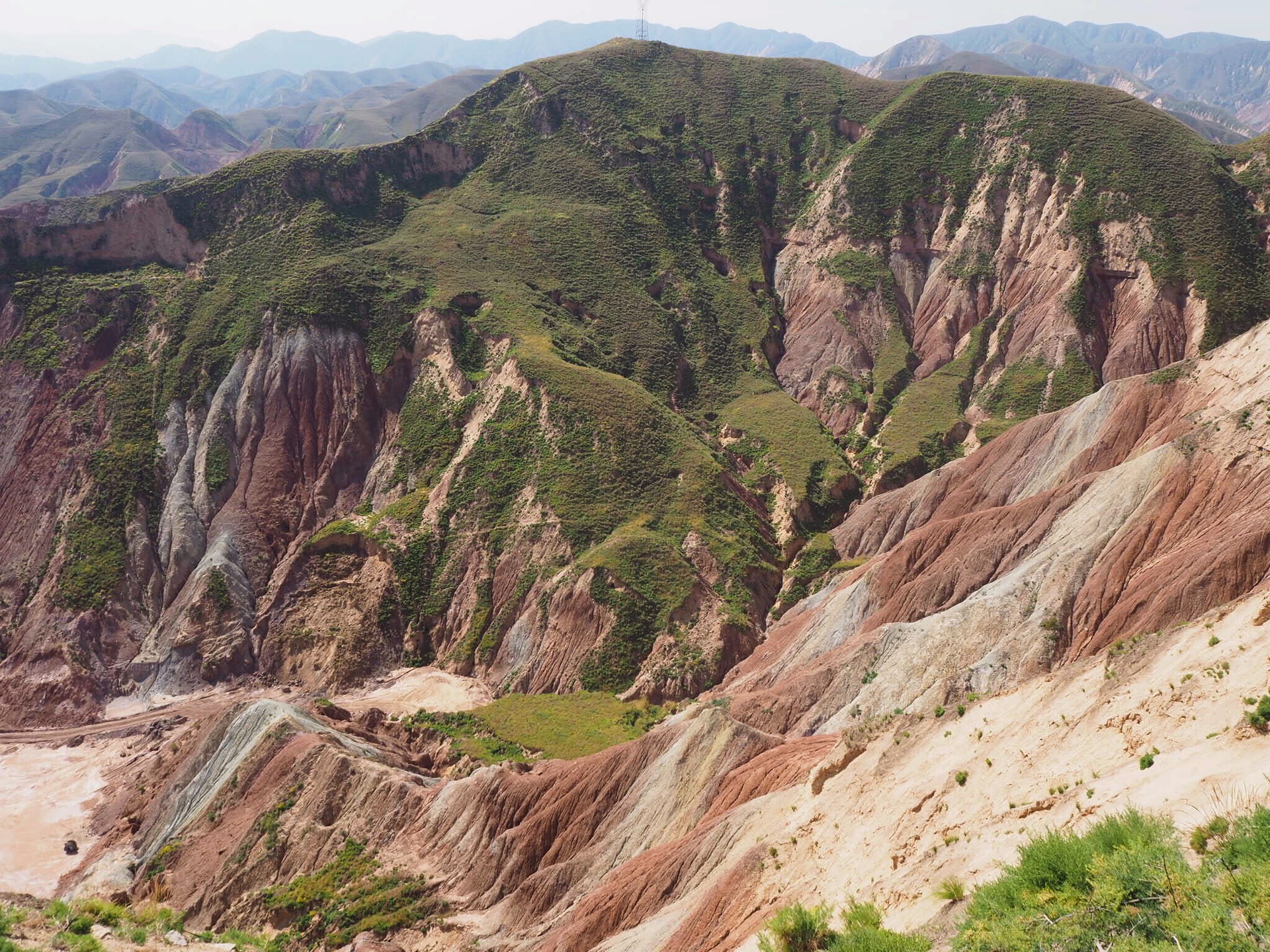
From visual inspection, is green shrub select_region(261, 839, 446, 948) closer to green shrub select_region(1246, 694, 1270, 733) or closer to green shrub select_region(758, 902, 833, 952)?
green shrub select_region(758, 902, 833, 952)

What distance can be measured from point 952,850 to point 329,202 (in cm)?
8313

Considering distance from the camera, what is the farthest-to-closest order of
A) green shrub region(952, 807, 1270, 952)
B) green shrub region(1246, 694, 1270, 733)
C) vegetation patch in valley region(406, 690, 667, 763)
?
vegetation patch in valley region(406, 690, 667, 763)
green shrub region(1246, 694, 1270, 733)
green shrub region(952, 807, 1270, 952)

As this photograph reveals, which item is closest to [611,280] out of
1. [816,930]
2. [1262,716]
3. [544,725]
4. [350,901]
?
[544,725]

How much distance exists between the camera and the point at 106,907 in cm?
2059

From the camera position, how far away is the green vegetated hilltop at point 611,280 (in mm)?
59344

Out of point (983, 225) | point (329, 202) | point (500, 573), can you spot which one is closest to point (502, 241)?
point (329, 202)

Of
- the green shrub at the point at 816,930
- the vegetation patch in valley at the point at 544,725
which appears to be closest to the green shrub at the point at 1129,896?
the green shrub at the point at 816,930

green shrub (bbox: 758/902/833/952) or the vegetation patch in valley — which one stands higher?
green shrub (bbox: 758/902/833/952)

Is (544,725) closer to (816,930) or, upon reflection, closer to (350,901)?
(350,901)

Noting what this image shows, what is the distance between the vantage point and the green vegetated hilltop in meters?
59.3

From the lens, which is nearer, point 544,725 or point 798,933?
point 798,933

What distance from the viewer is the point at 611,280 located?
81.6 meters

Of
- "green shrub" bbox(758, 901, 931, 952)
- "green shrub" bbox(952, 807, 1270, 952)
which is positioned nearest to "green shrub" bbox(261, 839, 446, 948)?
"green shrub" bbox(758, 901, 931, 952)

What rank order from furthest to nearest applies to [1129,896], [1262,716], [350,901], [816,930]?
[350,901], [816,930], [1262,716], [1129,896]
